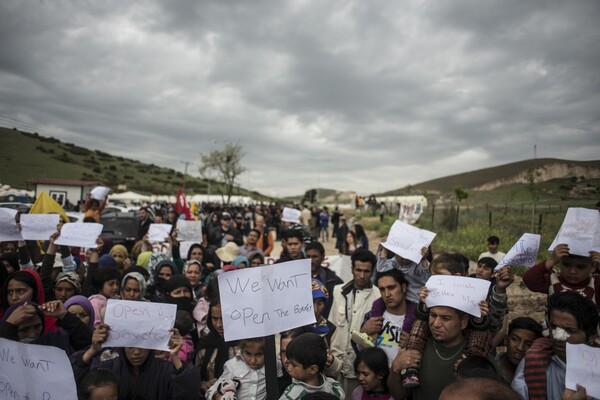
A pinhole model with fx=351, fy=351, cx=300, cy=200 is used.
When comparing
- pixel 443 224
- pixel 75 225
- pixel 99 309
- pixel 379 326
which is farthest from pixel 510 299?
pixel 443 224

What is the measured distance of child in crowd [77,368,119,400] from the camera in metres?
2.06

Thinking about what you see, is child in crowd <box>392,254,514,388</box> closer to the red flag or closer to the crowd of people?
the crowd of people

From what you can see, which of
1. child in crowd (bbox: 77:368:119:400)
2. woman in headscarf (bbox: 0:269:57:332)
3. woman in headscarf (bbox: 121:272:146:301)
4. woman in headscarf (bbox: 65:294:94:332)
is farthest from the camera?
woman in headscarf (bbox: 121:272:146:301)

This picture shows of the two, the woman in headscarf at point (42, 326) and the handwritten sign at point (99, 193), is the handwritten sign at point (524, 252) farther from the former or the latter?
the handwritten sign at point (99, 193)

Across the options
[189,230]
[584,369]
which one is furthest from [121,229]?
[584,369]

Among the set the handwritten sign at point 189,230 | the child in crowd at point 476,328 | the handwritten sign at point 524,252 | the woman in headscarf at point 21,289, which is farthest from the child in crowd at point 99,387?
the handwritten sign at point 189,230

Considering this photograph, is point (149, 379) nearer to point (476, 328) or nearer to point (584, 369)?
point (476, 328)

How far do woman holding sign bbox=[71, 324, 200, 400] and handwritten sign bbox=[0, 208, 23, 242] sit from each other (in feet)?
8.91

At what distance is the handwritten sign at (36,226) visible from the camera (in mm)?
4379

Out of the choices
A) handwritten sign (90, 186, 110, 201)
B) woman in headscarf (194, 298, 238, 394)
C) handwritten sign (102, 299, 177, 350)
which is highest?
handwritten sign (90, 186, 110, 201)

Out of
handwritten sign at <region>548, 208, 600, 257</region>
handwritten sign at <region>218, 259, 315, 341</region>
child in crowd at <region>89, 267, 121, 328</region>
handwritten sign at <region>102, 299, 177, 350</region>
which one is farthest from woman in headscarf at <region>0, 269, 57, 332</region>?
handwritten sign at <region>548, 208, 600, 257</region>

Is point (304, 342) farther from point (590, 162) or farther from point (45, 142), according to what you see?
point (45, 142)

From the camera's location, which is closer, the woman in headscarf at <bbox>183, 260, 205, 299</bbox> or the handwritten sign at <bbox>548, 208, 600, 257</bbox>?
the handwritten sign at <bbox>548, 208, 600, 257</bbox>

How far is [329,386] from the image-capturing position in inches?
96.0
